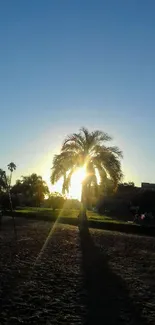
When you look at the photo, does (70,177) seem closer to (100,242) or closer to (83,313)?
(100,242)

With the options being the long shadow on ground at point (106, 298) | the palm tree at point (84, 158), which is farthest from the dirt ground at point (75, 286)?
the palm tree at point (84, 158)

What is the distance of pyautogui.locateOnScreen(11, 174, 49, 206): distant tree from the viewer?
124 metres

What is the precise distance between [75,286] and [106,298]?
1.58 metres

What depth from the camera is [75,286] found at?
12.6 m

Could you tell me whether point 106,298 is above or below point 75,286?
below

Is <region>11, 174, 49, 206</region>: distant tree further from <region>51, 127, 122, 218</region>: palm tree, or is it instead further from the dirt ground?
the dirt ground

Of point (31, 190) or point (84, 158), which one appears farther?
point (31, 190)

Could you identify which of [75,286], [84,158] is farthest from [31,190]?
[75,286]

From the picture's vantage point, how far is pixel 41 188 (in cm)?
12744

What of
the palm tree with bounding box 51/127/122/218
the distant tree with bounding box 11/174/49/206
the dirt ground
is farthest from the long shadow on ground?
the distant tree with bounding box 11/174/49/206

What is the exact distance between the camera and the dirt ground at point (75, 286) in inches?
360

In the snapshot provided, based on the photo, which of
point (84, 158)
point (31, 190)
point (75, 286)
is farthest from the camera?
point (31, 190)

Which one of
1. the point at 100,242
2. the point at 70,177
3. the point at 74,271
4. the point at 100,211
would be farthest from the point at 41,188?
the point at 74,271

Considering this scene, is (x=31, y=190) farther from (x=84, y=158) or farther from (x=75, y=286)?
(x=75, y=286)
